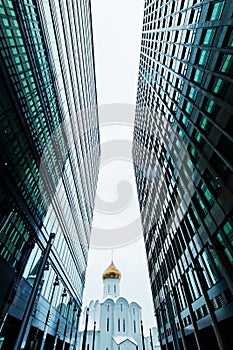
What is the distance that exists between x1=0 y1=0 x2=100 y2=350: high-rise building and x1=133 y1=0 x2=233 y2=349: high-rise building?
621 inches

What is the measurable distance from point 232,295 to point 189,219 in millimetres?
10148

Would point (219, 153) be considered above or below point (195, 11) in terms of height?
below

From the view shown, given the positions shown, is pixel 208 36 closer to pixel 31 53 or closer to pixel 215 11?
pixel 215 11

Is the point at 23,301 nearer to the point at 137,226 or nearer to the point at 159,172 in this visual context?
the point at 159,172

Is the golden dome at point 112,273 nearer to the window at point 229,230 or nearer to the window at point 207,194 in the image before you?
the window at point 207,194

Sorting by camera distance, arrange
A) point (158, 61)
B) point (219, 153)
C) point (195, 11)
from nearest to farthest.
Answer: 1. point (219, 153)
2. point (195, 11)
3. point (158, 61)

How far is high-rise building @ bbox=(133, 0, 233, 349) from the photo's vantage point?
18844mm

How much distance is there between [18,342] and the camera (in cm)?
1397

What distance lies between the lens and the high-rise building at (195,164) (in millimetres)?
18844

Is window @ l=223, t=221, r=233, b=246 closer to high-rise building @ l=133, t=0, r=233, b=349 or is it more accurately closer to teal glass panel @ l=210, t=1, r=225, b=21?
high-rise building @ l=133, t=0, r=233, b=349

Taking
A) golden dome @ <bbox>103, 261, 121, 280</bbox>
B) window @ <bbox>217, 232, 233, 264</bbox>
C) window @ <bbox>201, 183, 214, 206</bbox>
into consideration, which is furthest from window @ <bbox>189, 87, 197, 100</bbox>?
golden dome @ <bbox>103, 261, 121, 280</bbox>

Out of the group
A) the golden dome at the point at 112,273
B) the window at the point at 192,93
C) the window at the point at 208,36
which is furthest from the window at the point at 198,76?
the golden dome at the point at 112,273

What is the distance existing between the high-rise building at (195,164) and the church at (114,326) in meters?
32.4

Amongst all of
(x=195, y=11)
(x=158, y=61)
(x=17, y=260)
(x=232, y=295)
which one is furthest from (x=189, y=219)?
(x=158, y=61)
